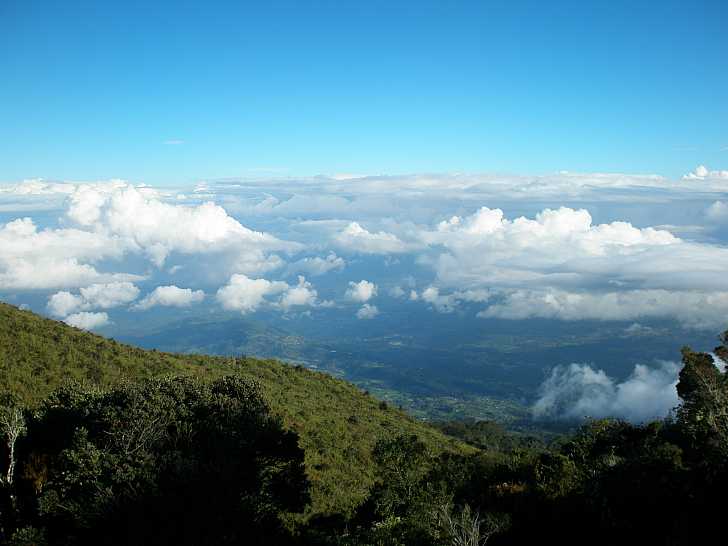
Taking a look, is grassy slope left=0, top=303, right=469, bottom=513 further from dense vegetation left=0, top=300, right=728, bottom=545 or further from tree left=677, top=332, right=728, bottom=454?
tree left=677, top=332, right=728, bottom=454

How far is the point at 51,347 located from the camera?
4588 cm

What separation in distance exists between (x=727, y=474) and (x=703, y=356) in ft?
121

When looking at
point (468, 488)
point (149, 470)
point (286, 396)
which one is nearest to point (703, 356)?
point (468, 488)

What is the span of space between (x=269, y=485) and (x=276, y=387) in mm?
29741

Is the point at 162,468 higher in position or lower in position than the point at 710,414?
lower

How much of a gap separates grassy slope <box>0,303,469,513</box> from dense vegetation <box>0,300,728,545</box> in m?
1.02

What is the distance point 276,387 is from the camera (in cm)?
5744

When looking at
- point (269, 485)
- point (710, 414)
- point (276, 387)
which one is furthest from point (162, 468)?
point (276, 387)

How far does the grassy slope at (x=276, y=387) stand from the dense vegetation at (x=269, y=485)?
1020 mm

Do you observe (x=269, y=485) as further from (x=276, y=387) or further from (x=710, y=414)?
(x=276, y=387)

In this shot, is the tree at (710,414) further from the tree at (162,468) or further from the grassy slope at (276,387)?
the grassy slope at (276,387)

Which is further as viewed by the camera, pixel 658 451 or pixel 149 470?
pixel 658 451

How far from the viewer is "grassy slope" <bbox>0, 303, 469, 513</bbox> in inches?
1516

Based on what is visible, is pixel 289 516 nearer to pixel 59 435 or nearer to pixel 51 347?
pixel 59 435
